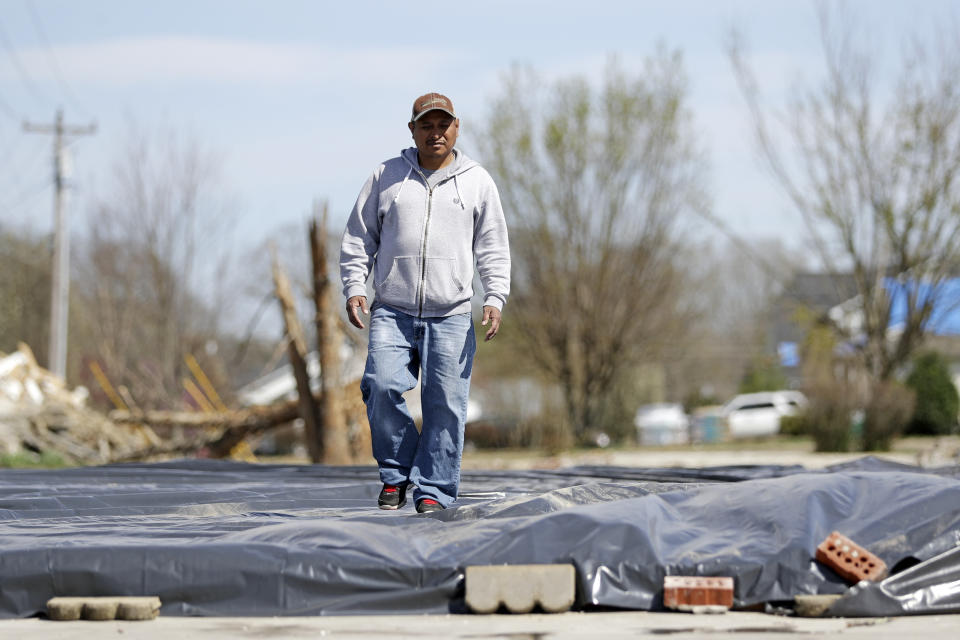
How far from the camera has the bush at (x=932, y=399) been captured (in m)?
25.1

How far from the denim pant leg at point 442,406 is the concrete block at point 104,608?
1576 mm

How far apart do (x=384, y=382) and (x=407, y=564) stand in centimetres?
138

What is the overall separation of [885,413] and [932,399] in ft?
22.2

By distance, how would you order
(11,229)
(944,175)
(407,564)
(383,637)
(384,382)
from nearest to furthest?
(383,637) < (407,564) < (384,382) < (944,175) < (11,229)

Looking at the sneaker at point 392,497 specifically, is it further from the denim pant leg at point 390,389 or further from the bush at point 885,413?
the bush at point 885,413

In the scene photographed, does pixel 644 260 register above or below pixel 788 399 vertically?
above

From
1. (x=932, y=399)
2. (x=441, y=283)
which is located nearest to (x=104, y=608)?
(x=441, y=283)

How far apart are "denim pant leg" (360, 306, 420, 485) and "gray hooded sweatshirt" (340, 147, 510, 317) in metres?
0.10

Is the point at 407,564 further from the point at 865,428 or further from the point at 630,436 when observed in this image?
the point at 630,436

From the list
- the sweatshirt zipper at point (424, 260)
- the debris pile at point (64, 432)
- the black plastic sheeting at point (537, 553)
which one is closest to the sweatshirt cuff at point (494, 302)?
the sweatshirt zipper at point (424, 260)

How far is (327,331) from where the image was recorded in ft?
39.4

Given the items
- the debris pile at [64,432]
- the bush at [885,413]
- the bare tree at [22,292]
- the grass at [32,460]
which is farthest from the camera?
the bare tree at [22,292]

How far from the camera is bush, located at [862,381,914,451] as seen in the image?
1912 centimetres

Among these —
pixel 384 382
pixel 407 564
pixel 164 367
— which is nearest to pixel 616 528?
pixel 407 564
